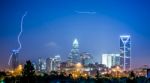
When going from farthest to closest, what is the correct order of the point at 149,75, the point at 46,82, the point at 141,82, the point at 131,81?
the point at 46,82, the point at 141,82, the point at 131,81, the point at 149,75

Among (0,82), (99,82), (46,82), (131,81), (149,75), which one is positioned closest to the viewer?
(149,75)

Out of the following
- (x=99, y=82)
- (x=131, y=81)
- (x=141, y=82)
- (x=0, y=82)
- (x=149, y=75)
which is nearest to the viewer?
(x=149, y=75)

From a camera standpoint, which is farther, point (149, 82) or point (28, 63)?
point (28, 63)

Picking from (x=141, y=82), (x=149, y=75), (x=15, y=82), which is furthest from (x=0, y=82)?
(x=149, y=75)

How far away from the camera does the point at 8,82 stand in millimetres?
71812

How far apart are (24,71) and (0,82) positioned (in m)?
8.38

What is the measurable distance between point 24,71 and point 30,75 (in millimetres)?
1536

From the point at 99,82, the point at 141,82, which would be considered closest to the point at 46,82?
the point at 99,82

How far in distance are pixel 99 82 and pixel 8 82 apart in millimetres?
15100

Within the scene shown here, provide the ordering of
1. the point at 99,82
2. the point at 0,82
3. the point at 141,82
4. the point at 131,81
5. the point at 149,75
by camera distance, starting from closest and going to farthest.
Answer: the point at 149,75 → the point at 131,81 → the point at 141,82 → the point at 99,82 → the point at 0,82

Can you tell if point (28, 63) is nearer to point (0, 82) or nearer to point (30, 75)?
point (30, 75)

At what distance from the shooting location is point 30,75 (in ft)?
194

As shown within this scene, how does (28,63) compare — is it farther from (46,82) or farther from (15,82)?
(46,82)

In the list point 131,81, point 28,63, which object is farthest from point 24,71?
point 131,81
